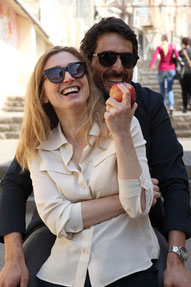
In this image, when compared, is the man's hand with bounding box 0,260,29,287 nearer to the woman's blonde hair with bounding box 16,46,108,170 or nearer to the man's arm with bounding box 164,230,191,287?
the woman's blonde hair with bounding box 16,46,108,170

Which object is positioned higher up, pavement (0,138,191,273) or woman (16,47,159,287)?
woman (16,47,159,287)

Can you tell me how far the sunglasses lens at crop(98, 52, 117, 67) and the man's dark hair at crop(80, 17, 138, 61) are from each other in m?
0.12

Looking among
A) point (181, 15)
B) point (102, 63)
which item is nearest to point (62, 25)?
point (102, 63)

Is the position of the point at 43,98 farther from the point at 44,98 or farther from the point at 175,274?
the point at 175,274

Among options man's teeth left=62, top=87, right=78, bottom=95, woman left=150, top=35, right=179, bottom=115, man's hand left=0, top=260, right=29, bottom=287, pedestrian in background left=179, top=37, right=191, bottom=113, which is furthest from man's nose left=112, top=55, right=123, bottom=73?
pedestrian in background left=179, top=37, right=191, bottom=113

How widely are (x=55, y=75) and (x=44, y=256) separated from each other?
2.69ft

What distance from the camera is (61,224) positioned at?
1788 millimetres

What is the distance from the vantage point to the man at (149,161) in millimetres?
1924

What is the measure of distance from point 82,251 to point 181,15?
4631 cm

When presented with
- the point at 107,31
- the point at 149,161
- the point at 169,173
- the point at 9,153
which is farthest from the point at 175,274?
the point at 9,153

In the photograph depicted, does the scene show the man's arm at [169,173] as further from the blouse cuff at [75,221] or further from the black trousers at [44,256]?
the blouse cuff at [75,221]

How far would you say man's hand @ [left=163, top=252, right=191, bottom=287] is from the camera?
1788 millimetres

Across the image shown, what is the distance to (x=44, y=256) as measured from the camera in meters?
1.95

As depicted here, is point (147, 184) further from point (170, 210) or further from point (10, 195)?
point (10, 195)
